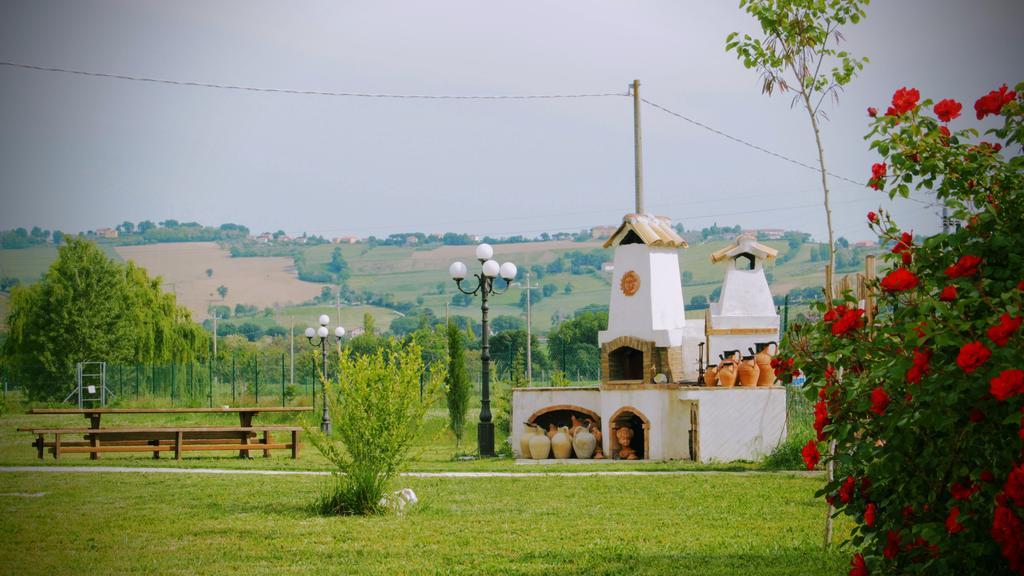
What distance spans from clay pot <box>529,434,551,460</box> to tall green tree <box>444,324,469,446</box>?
269 cm

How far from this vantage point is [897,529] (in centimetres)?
534

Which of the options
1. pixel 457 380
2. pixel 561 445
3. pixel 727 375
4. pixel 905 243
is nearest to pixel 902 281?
pixel 905 243

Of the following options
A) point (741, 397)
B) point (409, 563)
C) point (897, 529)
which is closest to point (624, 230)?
point (741, 397)

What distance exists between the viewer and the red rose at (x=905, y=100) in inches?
230

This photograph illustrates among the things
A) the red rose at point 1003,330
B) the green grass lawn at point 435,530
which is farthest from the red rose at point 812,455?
the red rose at point 1003,330

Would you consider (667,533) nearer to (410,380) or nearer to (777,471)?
(410,380)

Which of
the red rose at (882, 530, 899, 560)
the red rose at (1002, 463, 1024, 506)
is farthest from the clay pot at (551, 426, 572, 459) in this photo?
the red rose at (1002, 463, 1024, 506)

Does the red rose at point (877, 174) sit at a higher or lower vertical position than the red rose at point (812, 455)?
higher

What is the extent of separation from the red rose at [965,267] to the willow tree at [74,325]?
119ft

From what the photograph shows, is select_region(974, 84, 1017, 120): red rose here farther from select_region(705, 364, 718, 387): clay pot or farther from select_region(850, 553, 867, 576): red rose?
select_region(705, 364, 718, 387): clay pot

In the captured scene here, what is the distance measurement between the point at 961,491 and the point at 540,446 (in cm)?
1402

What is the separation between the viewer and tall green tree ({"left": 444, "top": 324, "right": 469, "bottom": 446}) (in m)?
20.7

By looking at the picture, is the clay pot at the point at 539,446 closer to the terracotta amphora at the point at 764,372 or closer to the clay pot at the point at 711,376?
the clay pot at the point at 711,376

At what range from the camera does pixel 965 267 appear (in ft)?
16.6
